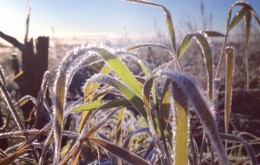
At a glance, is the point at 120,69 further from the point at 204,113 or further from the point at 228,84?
the point at 228,84

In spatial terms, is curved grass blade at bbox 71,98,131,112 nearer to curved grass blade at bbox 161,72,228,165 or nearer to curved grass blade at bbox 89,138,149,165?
curved grass blade at bbox 89,138,149,165

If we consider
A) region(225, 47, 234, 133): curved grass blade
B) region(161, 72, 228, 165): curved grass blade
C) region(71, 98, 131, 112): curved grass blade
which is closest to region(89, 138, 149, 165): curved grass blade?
region(71, 98, 131, 112): curved grass blade

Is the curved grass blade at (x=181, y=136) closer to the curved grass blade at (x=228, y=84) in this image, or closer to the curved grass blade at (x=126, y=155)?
the curved grass blade at (x=126, y=155)

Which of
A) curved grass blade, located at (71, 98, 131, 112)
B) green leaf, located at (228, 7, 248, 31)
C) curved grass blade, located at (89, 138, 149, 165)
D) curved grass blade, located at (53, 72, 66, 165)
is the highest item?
green leaf, located at (228, 7, 248, 31)

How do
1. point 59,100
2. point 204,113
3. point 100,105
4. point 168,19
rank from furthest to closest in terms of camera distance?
point 168,19
point 100,105
point 59,100
point 204,113

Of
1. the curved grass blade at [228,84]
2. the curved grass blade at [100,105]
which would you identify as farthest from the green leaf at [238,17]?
the curved grass blade at [100,105]

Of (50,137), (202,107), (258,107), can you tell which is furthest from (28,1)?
(258,107)

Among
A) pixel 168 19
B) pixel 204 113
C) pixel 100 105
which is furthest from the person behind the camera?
pixel 168 19

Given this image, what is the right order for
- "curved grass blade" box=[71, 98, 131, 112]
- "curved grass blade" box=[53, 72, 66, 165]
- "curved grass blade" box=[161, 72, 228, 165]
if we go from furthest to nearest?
"curved grass blade" box=[71, 98, 131, 112]
"curved grass blade" box=[53, 72, 66, 165]
"curved grass blade" box=[161, 72, 228, 165]

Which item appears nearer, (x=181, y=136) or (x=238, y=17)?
(x=181, y=136)

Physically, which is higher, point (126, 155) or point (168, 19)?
point (168, 19)

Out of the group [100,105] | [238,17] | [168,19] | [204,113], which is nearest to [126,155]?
[100,105]
